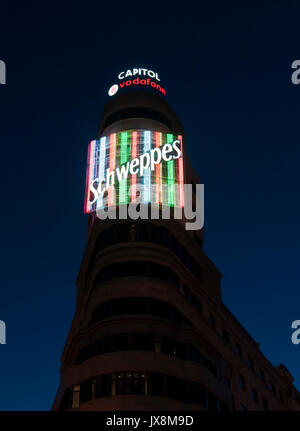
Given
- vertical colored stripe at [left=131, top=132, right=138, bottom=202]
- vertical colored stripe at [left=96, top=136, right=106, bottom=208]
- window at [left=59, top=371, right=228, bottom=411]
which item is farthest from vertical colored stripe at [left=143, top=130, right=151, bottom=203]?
window at [left=59, top=371, right=228, bottom=411]

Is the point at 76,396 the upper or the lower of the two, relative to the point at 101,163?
lower

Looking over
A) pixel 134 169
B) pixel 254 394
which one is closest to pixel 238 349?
pixel 254 394

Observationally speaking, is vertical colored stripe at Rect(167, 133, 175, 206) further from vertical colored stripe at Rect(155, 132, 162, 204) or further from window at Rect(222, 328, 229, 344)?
window at Rect(222, 328, 229, 344)

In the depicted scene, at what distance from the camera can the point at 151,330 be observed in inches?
2200

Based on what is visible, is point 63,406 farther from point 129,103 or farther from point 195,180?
point 129,103

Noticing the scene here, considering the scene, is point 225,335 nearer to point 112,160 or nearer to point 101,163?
point 112,160

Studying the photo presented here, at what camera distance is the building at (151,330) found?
5234 centimetres

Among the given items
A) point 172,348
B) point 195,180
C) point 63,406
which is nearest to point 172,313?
point 172,348

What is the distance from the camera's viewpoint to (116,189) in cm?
6981

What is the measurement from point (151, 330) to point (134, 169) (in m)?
22.4

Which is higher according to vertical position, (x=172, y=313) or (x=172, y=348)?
(x=172, y=313)

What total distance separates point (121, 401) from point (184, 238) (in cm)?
2325
